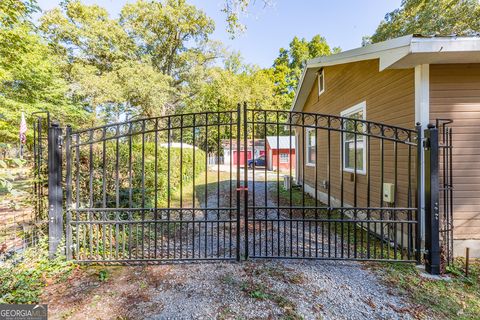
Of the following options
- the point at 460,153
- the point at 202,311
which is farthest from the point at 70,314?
the point at 460,153

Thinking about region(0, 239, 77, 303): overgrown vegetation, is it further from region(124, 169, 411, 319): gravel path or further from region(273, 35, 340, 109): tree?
region(273, 35, 340, 109): tree

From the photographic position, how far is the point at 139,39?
1770 cm

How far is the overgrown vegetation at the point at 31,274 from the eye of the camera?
2.50m

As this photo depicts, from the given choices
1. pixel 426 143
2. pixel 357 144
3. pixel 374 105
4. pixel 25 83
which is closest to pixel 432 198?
pixel 426 143

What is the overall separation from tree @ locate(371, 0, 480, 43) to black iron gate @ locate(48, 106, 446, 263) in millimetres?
9806

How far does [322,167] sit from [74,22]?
19.0 metres

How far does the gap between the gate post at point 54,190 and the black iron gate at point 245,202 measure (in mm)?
113

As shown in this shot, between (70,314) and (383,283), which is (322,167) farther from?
(70,314)

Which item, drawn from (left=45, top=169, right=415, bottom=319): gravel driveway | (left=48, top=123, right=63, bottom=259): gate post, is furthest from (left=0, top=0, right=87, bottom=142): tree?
(left=45, top=169, right=415, bottom=319): gravel driveway

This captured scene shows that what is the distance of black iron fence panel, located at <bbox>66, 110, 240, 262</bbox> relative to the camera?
10.4ft

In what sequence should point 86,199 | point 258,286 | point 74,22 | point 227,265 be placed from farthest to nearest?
1. point 74,22
2. point 86,199
3. point 227,265
4. point 258,286

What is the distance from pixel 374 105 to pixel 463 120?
4.85ft

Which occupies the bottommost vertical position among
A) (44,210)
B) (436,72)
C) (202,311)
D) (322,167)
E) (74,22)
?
(202,311)

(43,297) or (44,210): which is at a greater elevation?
(44,210)
